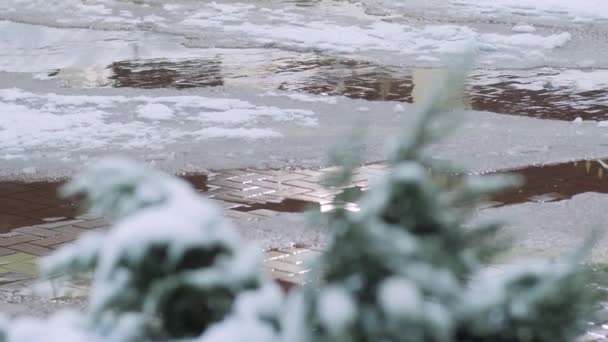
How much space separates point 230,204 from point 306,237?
0.77 metres

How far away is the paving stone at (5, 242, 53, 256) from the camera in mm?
5238

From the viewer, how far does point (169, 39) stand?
498 inches

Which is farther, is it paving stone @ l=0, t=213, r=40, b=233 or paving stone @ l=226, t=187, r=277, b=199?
paving stone @ l=226, t=187, r=277, b=199

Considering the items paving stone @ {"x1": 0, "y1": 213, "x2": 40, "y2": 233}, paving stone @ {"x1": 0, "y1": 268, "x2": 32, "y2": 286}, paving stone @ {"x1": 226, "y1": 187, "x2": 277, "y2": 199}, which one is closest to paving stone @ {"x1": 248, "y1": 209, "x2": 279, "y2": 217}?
paving stone @ {"x1": 226, "y1": 187, "x2": 277, "y2": 199}

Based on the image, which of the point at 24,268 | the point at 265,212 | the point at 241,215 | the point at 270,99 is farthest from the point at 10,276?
the point at 270,99

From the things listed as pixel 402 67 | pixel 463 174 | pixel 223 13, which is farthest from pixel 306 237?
pixel 223 13

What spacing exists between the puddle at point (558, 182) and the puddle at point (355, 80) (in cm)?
151

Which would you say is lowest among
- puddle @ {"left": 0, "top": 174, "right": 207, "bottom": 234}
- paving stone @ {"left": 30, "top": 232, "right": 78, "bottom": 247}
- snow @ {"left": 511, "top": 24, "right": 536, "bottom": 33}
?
snow @ {"left": 511, "top": 24, "right": 536, "bottom": 33}

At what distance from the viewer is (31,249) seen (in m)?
5.30

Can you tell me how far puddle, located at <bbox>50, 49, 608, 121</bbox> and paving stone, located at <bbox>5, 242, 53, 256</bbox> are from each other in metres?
4.20

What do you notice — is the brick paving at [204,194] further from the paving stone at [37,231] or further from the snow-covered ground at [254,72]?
the snow-covered ground at [254,72]

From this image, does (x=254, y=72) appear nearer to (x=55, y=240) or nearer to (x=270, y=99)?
(x=270, y=99)

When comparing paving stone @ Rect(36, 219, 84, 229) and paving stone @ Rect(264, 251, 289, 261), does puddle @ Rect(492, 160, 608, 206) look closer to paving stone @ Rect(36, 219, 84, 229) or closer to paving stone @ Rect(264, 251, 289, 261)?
paving stone @ Rect(264, 251, 289, 261)

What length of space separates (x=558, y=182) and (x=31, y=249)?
2.93 meters
